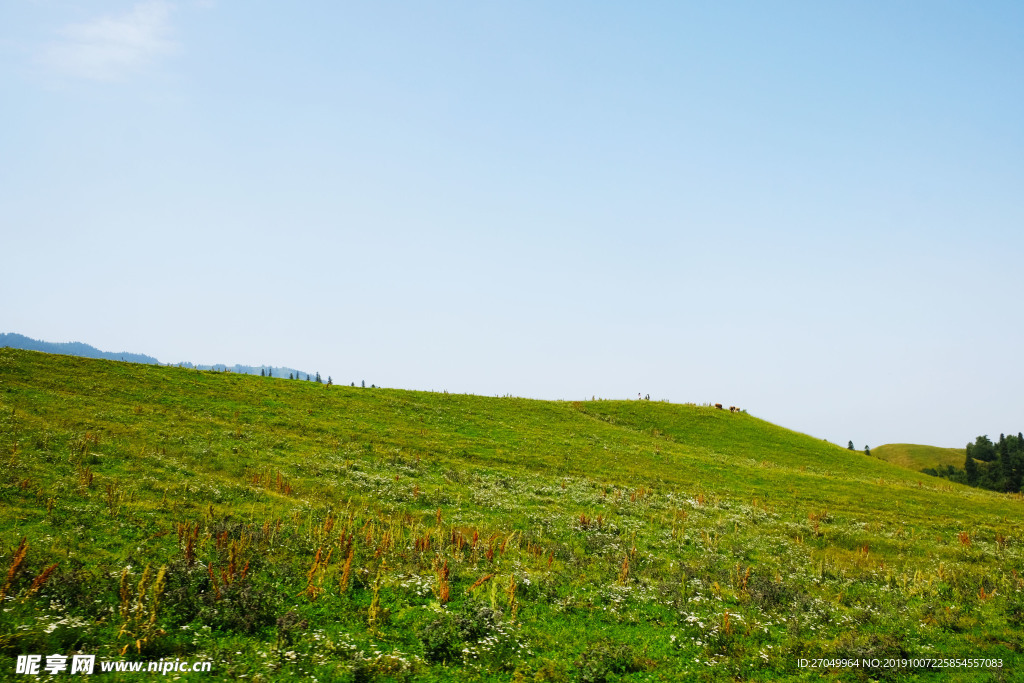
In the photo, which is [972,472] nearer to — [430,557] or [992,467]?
[992,467]

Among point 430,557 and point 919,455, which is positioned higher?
point 430,557

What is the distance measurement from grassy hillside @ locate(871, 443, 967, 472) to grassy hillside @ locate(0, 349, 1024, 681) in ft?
453

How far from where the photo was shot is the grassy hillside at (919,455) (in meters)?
160

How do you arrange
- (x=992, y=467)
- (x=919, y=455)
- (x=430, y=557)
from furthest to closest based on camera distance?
(x=919, y=455)
(x=992, y=467)
(x=430, y=557)

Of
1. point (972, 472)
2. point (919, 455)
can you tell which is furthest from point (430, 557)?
point (919, 455)

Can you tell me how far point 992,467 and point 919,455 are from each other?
4373 centimetres

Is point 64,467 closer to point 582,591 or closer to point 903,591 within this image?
point 582,591

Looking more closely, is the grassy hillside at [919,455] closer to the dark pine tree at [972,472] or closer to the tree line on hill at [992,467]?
the tree line on hill at [992,467]

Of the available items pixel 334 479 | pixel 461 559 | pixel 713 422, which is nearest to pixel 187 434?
pixel 334 479

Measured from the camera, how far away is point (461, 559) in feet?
67.5

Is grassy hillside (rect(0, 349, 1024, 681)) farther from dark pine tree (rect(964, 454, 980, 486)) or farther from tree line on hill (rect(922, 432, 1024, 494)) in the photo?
dark pine tree (rect(964, 454, 980, 486))

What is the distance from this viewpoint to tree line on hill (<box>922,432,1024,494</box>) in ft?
370

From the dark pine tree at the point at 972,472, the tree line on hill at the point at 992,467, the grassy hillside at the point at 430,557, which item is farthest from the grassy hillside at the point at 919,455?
the grassy hillside at the point at 430,557

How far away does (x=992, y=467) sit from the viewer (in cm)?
12769
